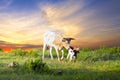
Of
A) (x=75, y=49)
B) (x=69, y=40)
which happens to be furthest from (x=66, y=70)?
(x=69, y=40)

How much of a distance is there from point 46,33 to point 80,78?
13.6m

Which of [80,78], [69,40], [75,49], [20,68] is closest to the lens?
[80,78]

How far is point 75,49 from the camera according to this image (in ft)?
76.5

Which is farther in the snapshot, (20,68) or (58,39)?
(58,39)

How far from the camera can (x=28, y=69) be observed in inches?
635

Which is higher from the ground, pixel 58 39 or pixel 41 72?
pixel 58 39

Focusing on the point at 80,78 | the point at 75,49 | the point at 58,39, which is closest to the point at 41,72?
the point at 80,78

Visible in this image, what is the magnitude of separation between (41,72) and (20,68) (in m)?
1.41

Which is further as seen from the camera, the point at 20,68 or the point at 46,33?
the point at 46,33

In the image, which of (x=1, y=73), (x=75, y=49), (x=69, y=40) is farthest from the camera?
(x=69, y=40)

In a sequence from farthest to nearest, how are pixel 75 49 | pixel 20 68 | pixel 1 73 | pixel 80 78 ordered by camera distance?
pixel 75 49 < pixel 20 68 < pixel 1 73 < pixel 80 78

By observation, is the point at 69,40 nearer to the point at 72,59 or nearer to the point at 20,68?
the point at 72,59

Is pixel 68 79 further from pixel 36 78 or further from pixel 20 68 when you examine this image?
pixel 20 68

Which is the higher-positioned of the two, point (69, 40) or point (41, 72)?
point (69, 40)
